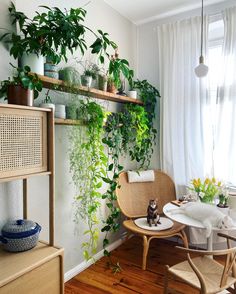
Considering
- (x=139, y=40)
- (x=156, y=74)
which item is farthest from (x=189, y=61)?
(x=139, y=40)

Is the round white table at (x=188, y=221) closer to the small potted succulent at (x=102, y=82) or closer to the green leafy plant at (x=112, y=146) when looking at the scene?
the green leafy plant at (x=112, y=146)

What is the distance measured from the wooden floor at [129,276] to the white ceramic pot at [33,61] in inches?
72.2

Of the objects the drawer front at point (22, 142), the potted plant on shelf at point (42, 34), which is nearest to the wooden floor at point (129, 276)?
the drawer front at point (22, 142)

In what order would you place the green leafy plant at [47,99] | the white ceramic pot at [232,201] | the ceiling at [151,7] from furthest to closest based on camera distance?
the ceiling at [151,7] → the white ceramic pot at [232,201] → the green leafy plant at [47,99]

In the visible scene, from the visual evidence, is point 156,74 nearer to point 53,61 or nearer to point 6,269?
point 53,61

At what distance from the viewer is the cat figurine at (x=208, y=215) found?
1850 millimetres

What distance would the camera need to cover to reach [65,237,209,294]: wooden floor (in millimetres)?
2119

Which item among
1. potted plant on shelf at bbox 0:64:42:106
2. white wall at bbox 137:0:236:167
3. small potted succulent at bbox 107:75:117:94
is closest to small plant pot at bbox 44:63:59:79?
potted plant on shelf at bbox 0:64:42:106

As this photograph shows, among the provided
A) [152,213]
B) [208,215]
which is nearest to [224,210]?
[208,215]

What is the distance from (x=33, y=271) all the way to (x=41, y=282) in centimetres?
11

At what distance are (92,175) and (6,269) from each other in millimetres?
1070

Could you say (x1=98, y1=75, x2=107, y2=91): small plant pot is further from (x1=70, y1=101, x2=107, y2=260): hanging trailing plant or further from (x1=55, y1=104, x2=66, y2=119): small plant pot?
(x1=55, y1=104, x2=66, y2=119): small plant pot

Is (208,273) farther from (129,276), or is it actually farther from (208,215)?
(129,276)

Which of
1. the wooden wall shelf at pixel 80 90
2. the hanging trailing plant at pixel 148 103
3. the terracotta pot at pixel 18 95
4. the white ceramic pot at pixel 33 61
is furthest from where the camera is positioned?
the hanging trailing plant at pixel 148 103
